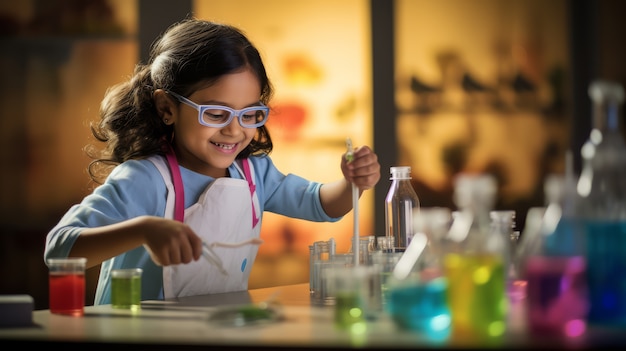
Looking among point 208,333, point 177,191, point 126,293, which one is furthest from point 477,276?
point 177,191

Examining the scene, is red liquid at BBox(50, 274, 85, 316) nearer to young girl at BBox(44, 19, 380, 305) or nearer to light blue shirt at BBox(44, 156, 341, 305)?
light blue shirt at BBox(44, 156, 341, 305)

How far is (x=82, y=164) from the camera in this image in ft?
12.5

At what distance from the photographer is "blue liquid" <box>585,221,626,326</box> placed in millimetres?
1188

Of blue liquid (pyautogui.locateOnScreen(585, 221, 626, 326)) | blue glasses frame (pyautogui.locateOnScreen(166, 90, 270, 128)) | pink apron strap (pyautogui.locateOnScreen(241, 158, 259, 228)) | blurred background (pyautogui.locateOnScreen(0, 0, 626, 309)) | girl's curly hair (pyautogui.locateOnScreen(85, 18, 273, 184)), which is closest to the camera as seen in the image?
blue liquid (pyautogui.locateOnScreen(585, 221, 626, 326))

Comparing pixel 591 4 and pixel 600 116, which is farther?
pixel 591 4

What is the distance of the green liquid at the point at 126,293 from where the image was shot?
1573mm

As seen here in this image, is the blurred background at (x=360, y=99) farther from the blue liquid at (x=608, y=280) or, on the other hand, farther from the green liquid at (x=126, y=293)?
the blue liquid at (x=608, y=280)

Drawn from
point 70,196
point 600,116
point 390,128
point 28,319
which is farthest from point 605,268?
point 70,196

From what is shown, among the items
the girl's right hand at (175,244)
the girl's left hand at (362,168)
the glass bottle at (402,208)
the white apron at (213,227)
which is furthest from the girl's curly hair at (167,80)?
the girl's right hand at (175,244)

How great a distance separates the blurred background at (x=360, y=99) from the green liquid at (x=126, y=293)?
2225 mm

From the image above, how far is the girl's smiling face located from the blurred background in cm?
158

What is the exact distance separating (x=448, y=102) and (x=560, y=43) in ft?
1.80

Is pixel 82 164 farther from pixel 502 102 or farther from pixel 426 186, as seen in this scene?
pixel 502 102

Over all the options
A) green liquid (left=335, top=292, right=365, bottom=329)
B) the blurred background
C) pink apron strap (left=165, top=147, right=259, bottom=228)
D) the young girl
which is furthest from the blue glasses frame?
the blurred background
